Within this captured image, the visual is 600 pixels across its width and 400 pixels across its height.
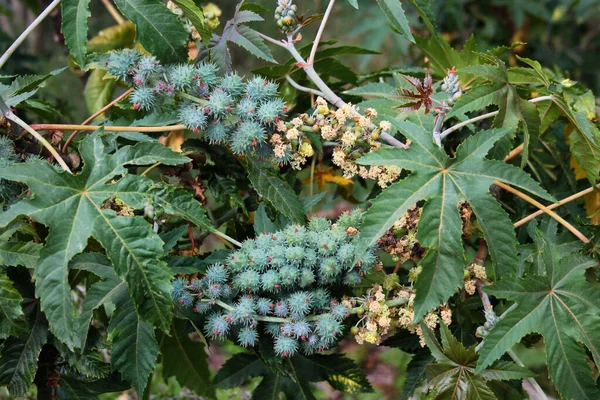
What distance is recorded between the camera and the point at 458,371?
104 cm

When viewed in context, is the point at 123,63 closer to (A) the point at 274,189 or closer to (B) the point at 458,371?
(A) the point at 274,189

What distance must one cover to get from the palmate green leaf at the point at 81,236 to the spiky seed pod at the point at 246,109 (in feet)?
0.62

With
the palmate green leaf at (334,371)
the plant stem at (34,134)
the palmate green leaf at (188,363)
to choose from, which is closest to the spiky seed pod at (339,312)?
the palmate green leaf at (334,371)

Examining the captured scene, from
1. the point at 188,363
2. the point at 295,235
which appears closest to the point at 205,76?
the point at 295,235

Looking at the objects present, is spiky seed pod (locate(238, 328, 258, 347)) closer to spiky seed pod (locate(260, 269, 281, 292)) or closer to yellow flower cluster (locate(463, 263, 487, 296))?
spiky seed pod (locate(260, 269, 281, 292))

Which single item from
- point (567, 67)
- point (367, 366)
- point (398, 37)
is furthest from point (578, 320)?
point (367, 366)

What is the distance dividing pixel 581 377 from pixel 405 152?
446mm

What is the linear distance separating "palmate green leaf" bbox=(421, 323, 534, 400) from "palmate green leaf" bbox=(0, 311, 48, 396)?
0.67 meters

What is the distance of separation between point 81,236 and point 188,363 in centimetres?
69

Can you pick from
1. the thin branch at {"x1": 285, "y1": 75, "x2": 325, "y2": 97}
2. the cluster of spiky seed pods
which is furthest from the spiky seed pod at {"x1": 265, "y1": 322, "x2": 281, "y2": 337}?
the thin branch at {"x1": 285, "y1": 75, "x2": 325, "y2": 97}

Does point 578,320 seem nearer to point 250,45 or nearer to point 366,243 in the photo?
point 366,243

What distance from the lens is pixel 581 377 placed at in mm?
984

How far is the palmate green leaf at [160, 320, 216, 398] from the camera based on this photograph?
1.53 meters

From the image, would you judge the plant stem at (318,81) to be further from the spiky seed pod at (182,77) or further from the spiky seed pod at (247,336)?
the spiky seed pod at (247,336)
